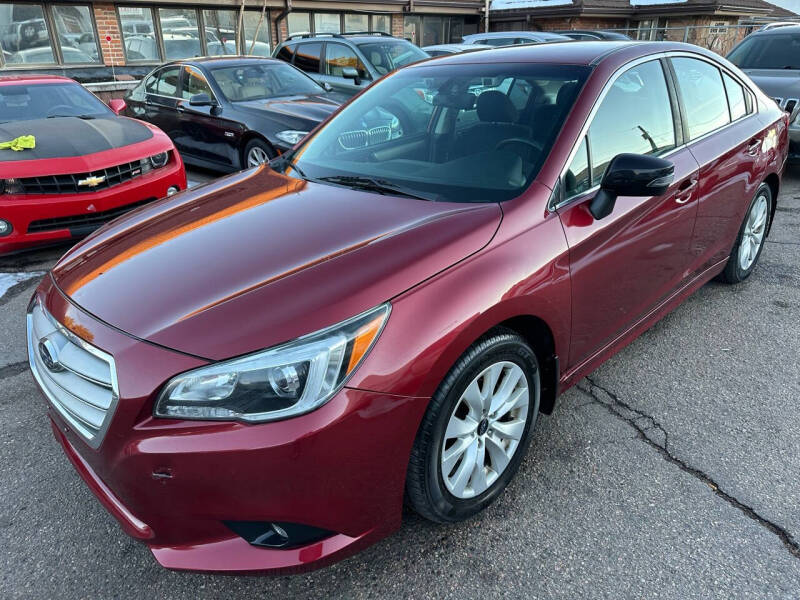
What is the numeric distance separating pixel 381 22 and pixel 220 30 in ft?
17.1

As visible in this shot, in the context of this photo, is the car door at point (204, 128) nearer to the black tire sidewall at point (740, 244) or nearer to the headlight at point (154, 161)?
the headlight at point (154, 161)

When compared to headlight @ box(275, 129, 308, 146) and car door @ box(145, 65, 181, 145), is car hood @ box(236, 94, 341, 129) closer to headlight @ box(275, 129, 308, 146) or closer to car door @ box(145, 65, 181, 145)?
headlight @ box(275, 129, 308, 146)

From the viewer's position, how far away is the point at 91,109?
5.96m

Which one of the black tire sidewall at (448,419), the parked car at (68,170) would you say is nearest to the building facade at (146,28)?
the parked car at (68,170)

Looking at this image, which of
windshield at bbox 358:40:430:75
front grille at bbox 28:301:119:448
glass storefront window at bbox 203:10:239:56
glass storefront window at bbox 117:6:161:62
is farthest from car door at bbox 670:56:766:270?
glass storefront window at bbox 203:10:239:56

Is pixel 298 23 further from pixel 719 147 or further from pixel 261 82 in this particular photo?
pixel 719 147

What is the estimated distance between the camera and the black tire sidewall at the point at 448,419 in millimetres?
1898

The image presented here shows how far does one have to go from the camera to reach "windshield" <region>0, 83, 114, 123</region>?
5.54 m

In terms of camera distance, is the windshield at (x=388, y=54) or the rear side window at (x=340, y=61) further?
the windshield at (x=388, y=54)

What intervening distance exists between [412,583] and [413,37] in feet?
63.7

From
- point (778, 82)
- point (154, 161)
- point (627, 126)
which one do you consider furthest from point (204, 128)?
point (778, 82)

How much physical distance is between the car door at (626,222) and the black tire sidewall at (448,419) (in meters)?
0.31

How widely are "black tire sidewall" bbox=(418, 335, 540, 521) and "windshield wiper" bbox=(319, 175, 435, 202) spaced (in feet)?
2.21

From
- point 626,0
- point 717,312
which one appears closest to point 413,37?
point 626,0
